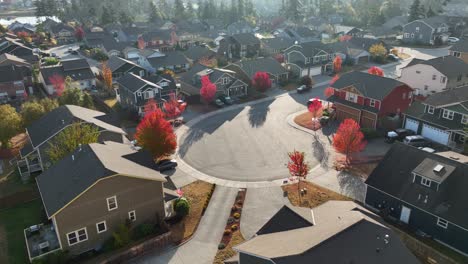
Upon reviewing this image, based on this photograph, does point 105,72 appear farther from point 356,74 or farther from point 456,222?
point 456,222

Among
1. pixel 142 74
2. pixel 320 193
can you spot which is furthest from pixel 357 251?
pixel 142 74

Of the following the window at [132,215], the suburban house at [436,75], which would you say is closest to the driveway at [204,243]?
the window at [132,215]

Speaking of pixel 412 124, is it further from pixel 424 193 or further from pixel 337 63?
pixel 337 63

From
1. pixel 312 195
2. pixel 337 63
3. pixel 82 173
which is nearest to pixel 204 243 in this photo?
pixel 82 173

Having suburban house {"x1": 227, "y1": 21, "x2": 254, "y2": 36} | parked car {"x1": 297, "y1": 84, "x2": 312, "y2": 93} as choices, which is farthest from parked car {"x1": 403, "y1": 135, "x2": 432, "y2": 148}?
suburban house {"x1": 227, "y1": 21, "x2": 254, "y2": 36}

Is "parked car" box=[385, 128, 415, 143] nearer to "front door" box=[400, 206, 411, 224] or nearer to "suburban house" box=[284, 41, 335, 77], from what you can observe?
"front door" box=[400, 206, 411, 224]
